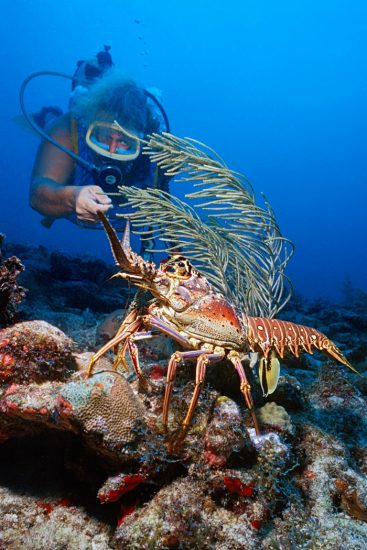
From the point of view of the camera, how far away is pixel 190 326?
299cm

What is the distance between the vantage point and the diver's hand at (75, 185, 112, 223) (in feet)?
15.0

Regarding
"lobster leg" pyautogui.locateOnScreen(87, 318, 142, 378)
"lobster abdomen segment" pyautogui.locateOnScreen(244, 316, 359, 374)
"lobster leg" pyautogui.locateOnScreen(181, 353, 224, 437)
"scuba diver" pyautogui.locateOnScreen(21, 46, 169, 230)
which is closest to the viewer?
"lobster leg" pyautogui.locateOnScreen(181, 353, 224, 437)

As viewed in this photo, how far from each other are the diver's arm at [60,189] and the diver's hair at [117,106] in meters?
0.49

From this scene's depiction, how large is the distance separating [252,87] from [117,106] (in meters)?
131

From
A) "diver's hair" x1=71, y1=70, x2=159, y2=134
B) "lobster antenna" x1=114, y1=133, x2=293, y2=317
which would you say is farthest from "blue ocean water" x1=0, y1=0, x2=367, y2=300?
"lobster antenna" x1=114, y1=133, x2=293, y2=317

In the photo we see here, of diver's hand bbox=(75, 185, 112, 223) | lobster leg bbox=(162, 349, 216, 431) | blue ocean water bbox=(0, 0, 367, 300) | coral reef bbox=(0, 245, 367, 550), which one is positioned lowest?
coral reef bbox=(0, 245, 367, 550)

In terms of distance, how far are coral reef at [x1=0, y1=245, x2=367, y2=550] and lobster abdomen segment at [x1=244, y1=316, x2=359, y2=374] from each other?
54cm

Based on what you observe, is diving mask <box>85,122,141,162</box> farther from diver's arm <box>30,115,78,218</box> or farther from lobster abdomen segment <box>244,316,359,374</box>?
lobster abdomen segment <box>244,316,359,374</box>

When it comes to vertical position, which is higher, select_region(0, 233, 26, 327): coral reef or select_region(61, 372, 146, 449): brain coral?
select_region(0, 233, 26, 327): coral reef

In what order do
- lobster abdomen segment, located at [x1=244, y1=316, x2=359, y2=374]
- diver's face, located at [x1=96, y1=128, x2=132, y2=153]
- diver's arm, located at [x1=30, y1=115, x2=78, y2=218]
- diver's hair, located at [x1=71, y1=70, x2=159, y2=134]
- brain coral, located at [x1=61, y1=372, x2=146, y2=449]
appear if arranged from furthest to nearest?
1. diver's hair, located at [x1=71, y1=70, x2=159, y2=134]
2. diver's face, located at [x1=96, y1=128, x2=132, y2=153]
3. diver's arm, located at [x1=30, y1=115, x2=78, y2=218]
4. lobster abdomen segment, located at [x1=244, y1=316, x2=359, y2=374]
5. brain coral, located at [x1=61, y1=372, x2=146, y2=449]

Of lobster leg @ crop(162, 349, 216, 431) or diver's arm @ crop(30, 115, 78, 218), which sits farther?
diver's arm @ crop(30, 115, 78, 218)

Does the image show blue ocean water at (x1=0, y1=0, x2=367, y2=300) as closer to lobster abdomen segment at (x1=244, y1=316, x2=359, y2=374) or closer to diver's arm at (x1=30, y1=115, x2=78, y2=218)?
diver's arm at (x1=30, y1=115, x2=78, y2=218)

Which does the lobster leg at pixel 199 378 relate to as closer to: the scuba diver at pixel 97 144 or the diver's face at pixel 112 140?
the scuba diver at pixel 97 144

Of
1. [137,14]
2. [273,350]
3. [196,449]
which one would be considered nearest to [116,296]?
[273,350]
